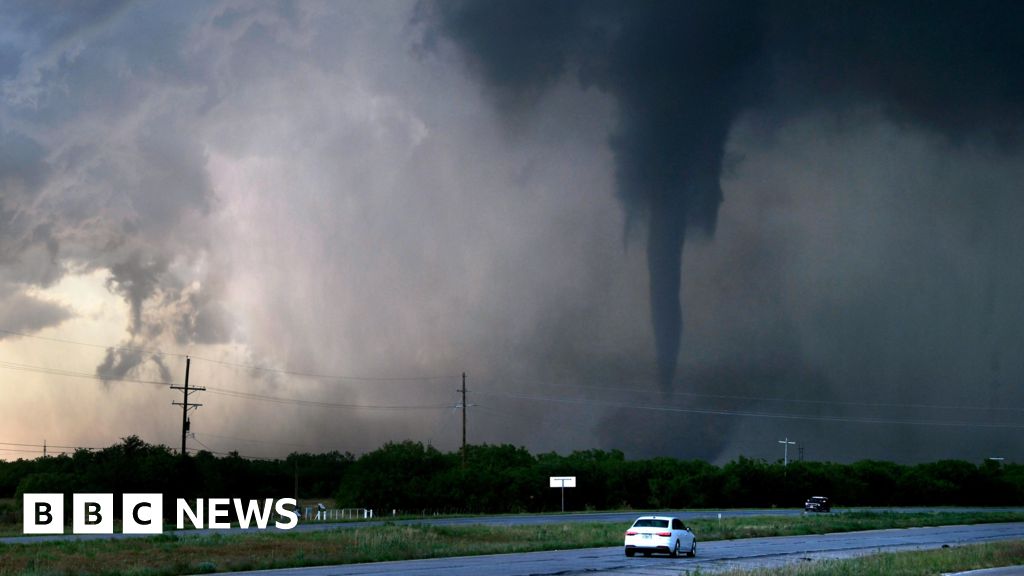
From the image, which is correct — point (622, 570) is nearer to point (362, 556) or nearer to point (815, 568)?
point (815, 568)

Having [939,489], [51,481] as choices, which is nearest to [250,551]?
[51,481]

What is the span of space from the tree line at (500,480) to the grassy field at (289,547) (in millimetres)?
51118

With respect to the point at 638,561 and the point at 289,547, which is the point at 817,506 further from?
the point at 638,561

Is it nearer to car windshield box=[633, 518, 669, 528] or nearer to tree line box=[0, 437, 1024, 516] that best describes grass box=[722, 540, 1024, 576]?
car windshield box=[633, 518, 669, 528]

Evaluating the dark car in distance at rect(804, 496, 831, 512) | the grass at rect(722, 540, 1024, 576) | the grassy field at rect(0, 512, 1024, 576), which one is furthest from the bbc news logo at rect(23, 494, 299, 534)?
the dark car in distance at rect(804, 496, 831, 512)

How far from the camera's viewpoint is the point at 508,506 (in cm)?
12888

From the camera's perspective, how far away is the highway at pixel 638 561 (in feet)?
119

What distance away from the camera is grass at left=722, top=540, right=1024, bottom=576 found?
110 feet

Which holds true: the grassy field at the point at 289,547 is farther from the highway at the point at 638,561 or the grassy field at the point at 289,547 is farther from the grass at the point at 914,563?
the grass at the point at 914,563

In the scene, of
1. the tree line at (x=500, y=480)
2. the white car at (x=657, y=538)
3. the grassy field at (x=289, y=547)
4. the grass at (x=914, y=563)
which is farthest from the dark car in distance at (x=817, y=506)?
the white car at (x=657, y=538)

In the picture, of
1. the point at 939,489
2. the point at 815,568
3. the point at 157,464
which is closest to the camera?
the point at 815,568

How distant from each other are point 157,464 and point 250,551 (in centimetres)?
6247

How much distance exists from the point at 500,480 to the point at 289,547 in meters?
81.3

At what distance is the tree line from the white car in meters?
72.2
